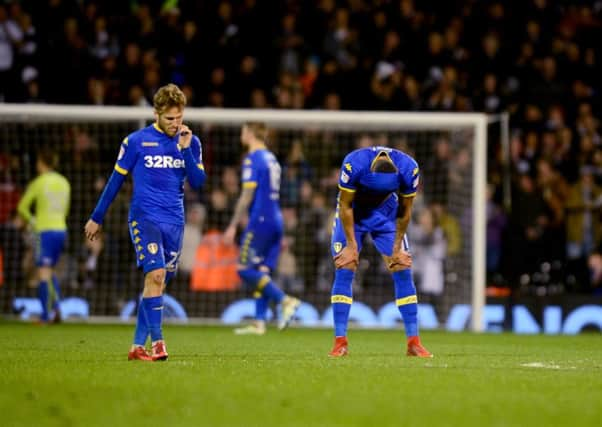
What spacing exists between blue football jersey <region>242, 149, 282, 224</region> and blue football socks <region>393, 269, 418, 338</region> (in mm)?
4543

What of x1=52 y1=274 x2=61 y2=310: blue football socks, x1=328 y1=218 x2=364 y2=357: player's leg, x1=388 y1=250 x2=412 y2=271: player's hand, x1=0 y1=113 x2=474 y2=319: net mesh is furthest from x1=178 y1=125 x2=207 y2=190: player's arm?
x1=0 y1=113 x2=474 y2=319: net mesh

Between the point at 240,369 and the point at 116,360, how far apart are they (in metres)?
1.29

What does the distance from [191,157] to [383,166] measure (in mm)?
1554

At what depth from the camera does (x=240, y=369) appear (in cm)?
882

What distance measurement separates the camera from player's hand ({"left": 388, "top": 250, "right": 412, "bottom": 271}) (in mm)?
10312

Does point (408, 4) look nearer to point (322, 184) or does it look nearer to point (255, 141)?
point (322, 184)

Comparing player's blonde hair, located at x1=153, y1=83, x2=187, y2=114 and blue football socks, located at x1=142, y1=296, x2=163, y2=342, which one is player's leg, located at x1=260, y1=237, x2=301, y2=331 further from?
player's blonde hair, located at x1=153, y1=83, x2=187, y2=114

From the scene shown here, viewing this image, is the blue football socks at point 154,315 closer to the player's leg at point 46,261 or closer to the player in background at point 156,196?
the player in background at point 156,196

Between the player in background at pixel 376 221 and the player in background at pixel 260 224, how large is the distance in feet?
13.6

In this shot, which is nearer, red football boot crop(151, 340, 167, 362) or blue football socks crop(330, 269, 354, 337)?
red football boot crop(151, 340, 167, 362)

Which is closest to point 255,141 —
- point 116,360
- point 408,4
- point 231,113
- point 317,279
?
point 231,113

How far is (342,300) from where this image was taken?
10.4m


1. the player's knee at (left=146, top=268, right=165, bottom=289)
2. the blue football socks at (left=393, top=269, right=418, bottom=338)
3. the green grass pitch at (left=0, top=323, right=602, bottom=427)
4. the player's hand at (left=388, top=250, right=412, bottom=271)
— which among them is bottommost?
the green grass pitch at (left=0, top=323, right=602, bottom=427)

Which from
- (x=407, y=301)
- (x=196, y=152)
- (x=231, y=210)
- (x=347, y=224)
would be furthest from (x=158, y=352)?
(x=231, y=210)
